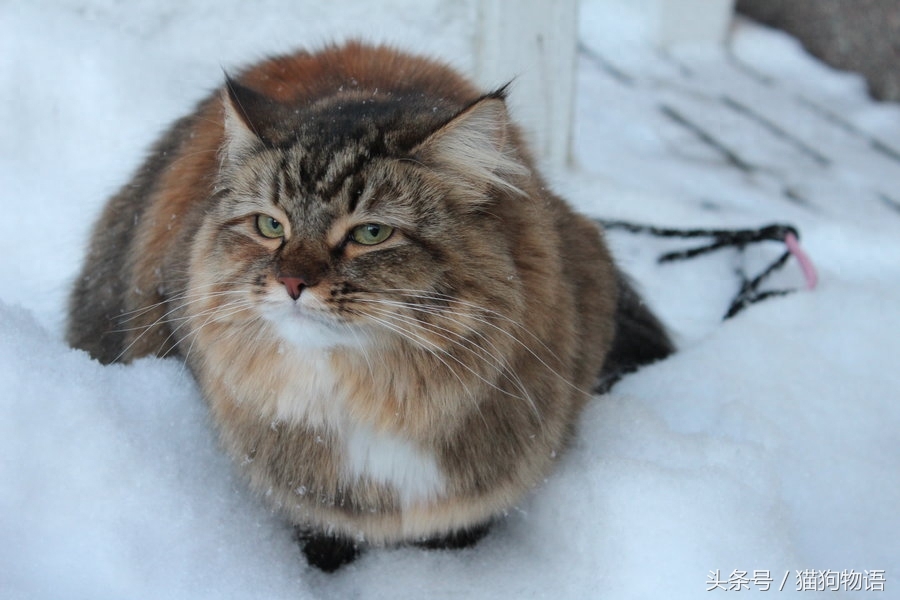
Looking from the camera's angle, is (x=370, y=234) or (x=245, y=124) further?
(x=245, y=124)

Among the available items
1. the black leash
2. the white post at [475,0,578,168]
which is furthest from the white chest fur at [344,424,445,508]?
the white post at [475,0,578,168]

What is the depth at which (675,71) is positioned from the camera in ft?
13.5

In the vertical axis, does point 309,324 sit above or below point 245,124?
below

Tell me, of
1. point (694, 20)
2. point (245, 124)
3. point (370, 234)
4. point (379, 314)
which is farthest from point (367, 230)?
point (694, 20)

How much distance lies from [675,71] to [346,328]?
322cm

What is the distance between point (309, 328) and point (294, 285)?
67 mm

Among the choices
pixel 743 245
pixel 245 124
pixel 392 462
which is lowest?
pixel 743 245

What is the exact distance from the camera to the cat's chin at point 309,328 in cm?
131

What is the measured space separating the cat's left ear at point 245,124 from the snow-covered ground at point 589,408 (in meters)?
0.49

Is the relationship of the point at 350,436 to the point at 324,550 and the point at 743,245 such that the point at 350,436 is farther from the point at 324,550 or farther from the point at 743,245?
the point at 743,245

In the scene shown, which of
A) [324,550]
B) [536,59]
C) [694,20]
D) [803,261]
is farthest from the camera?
[694,20]

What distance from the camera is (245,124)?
4.90 ft

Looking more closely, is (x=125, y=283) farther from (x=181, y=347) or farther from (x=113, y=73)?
(x=113, y=73)

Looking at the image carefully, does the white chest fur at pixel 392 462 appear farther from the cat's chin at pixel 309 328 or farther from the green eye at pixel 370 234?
the green eye at pixel 370 234
